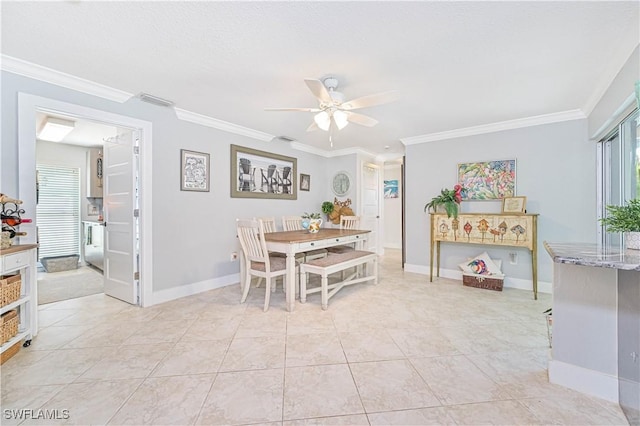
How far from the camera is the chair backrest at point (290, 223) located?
4.20 metres

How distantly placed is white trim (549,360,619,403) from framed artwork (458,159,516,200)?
269 centimetres

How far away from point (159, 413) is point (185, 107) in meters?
3.01

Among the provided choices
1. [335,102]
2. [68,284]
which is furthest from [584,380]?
[68,284]

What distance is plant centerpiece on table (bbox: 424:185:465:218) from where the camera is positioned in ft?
12.4

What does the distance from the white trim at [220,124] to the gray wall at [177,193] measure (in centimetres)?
7

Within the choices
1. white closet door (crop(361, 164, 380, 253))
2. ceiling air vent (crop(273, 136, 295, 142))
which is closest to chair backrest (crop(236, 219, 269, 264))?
ceiling air vent (crop(273, 136, 295, 142))

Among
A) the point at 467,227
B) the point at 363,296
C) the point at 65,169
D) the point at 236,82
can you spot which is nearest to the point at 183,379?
the point at 363,296

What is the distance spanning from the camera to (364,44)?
193cm

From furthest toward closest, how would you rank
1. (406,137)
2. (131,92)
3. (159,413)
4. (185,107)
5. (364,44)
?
(406,137) < (185,107) < (131,92) < (364,44) < (159,413)

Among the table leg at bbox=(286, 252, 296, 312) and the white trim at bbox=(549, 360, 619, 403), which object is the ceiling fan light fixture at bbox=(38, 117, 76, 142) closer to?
the table leg at bbox=(286, 252, 296, 312)

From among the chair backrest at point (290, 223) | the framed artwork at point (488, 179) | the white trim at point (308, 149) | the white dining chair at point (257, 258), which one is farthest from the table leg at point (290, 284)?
the framed artwork at point (488, 179)

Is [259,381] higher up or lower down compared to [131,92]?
lower down

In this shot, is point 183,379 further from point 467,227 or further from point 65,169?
point 65,169

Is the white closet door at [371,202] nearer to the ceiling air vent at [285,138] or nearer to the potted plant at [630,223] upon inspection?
the ceiling air vent at [285,138]
